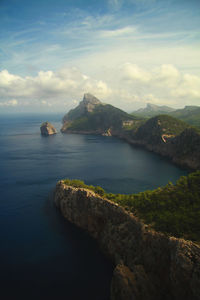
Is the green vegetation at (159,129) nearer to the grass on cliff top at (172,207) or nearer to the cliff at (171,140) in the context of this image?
the cliff at (171,140)

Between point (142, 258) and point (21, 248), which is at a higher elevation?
point (142, 258)

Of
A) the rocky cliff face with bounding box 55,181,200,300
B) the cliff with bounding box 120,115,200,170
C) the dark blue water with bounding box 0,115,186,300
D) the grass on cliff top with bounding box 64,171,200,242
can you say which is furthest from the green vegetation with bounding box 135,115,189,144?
the rocky cliff face with bounding box 55,181,200,300

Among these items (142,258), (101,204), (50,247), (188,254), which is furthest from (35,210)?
(188,254)

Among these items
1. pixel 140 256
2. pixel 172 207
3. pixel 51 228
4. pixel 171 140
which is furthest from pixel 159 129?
pixel 140 256

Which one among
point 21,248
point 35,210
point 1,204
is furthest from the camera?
point 1,204

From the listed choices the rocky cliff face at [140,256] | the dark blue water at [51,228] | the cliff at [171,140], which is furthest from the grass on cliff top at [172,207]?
the cliff at [171,140]

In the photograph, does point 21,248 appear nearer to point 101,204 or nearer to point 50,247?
point 50,247

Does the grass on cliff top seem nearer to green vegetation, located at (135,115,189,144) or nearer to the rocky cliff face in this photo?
the rocky cliff face
